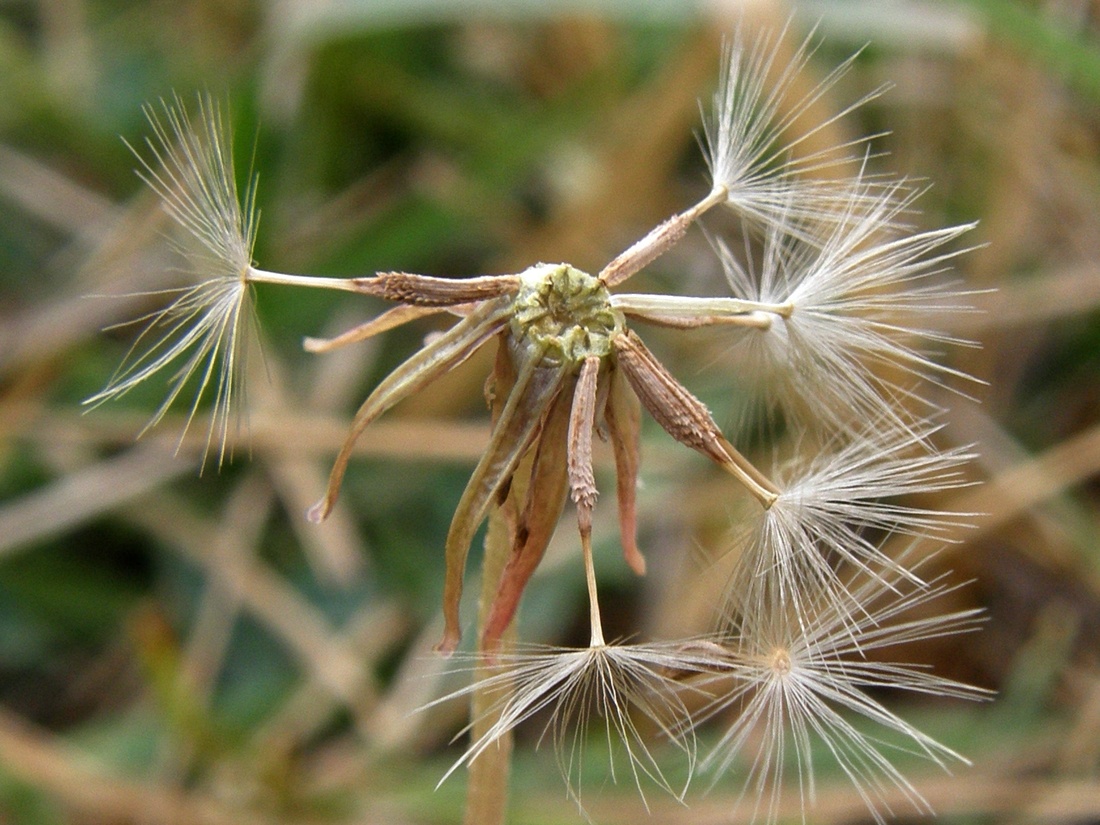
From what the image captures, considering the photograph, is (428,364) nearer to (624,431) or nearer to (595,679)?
(624,431)

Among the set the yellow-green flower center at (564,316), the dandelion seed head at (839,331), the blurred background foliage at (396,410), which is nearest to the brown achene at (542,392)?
the yellow-green flower center at (564,316)

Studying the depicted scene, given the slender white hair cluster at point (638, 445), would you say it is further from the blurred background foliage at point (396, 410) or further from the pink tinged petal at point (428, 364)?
the blurred background foliage at point (396, 410)

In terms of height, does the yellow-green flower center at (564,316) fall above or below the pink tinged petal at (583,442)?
above

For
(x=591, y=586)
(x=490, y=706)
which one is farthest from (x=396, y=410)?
(x=591, y=586)

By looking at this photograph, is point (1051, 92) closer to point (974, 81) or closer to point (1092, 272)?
point (974, 81)

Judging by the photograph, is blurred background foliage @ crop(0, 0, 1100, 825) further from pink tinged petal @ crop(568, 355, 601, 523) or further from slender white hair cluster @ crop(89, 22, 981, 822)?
pink tinged petal @ crop(568, 355, 601, 523)

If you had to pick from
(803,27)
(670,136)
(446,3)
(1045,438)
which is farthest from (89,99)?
(1045,438)
